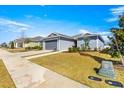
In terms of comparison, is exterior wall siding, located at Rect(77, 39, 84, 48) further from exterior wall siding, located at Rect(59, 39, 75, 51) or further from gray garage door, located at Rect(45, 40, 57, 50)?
gray garage door, located at Rect(45, 40, 57, 50)

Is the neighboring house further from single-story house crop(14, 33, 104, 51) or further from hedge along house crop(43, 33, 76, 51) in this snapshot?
single-story house crop(14, 33, 104, 51)

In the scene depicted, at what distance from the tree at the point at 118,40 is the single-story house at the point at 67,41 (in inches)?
538

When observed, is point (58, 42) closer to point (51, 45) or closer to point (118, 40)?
point (51, 45)

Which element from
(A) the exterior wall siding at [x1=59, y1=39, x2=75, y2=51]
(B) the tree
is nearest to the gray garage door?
(A) the exterior wall siding at [x1=59, y1=39, x2=75, y2=51]

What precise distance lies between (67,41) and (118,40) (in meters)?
17.0

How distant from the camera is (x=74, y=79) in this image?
8.77m

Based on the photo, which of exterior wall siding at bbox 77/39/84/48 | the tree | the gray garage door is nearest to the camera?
the tree

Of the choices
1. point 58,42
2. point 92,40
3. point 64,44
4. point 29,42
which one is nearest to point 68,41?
point 64,44

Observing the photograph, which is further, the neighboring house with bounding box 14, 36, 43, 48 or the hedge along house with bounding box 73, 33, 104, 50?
the neighboring house with bounding box 14, 36, 43, 48

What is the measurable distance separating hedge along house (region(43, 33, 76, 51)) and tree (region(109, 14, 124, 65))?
15.2 metres

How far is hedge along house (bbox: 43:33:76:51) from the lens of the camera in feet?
92.5

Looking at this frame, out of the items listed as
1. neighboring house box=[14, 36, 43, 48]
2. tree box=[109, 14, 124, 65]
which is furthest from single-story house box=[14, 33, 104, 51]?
tree box=[109, 14, 124, 65]

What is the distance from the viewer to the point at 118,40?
1308 cm

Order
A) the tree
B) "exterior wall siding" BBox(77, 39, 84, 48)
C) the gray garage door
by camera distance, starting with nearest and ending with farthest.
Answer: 1. the tree
2. the gray garage door
3. "exterior wall siding" BBox(77, 39, 84, 48)
